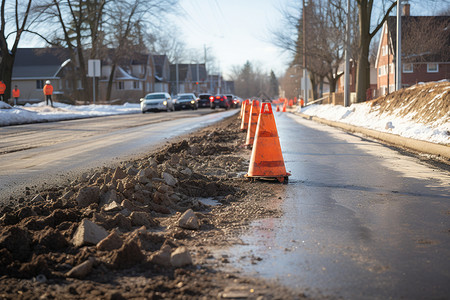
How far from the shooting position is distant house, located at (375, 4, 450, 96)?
1625 inches

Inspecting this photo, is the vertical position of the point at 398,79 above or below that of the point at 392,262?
above

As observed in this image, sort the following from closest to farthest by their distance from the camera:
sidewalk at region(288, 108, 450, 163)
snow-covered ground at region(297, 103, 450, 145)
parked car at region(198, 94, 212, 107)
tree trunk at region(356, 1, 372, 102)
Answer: sidewalk at region(288, 108, 450, 163), snow-covered ground at region(297, 103, 450, 145), tree trunk at region(356, 1, 372, 102), parked car at region(198, 94, 212, 107)

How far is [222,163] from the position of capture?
946 cm

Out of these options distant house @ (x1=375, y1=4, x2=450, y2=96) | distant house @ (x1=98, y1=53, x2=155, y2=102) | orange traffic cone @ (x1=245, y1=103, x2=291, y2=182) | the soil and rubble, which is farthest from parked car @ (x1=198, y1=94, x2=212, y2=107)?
the soil and rubble

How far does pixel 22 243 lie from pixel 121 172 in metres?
2.66

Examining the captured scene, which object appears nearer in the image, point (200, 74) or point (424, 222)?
point (424, 222)

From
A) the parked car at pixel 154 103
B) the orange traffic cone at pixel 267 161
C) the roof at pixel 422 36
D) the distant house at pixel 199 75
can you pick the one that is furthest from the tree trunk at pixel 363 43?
the distant house at pixel 199 75

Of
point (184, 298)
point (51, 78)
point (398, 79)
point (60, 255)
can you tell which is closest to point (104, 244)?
point (60, 255)

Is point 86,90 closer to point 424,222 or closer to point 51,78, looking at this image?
point 51,78

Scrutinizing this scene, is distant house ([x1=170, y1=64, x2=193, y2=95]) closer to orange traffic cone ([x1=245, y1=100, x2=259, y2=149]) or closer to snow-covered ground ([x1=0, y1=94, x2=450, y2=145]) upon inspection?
snow-covered ground ([x1=0, y1=94, x2=450, y2=145])

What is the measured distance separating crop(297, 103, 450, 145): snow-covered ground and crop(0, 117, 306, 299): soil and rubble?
6.70 metres

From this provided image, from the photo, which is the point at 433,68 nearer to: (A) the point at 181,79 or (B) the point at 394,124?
(B) the point at 394,124

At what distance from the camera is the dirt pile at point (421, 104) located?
14.5m

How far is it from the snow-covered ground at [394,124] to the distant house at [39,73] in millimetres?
48764
